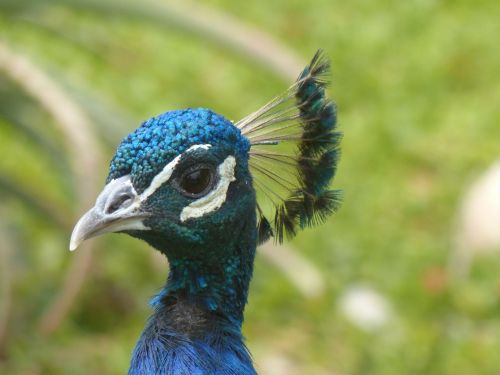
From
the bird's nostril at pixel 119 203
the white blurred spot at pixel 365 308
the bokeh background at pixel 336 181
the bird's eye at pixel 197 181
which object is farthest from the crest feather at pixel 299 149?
the white blurred spot at pixel 365 308

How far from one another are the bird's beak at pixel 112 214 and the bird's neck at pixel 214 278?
0.41ft

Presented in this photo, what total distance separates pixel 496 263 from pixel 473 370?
48 centimetres

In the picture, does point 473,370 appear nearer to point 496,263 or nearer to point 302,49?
Answer: point 496,263

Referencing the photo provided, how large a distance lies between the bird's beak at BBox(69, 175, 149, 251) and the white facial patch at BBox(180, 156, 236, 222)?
0.22 ft

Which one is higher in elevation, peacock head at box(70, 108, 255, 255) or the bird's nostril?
peacock head at box(70, 108, 255, 255)

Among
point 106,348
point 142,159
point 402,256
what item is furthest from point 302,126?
point 402,256

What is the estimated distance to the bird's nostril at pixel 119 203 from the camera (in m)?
1.28

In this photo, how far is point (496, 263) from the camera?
10.2 feet

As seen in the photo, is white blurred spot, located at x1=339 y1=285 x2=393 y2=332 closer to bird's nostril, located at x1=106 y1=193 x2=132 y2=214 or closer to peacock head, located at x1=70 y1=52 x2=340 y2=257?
peacock head, located at x1=70 y1=52 x2=340 y2=257

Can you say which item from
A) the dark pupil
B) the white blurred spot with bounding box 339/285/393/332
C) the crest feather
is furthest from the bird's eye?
the white blurred spot with bounding box 339/285/393/332

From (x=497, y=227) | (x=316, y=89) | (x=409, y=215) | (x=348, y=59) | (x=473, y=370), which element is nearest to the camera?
(x=316, y=89)

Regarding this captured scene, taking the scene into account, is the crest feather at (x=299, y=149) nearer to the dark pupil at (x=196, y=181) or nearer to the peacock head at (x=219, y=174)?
the peacock head at (x=219, y=174)

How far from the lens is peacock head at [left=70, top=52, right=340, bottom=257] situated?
50.9 inches

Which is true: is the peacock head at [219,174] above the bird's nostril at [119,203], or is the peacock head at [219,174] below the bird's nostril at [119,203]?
above
